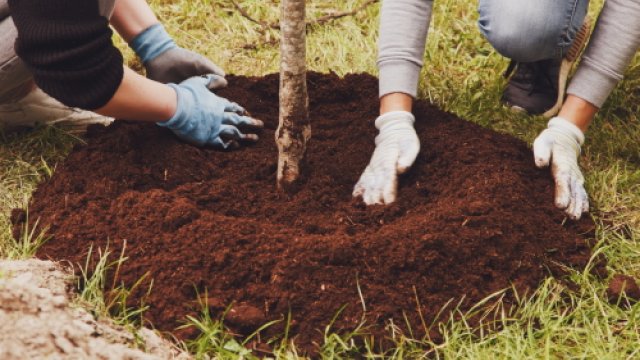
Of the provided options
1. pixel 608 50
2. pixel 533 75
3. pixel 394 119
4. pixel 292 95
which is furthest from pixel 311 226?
pixel 533 75

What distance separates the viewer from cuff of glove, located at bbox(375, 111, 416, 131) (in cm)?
247

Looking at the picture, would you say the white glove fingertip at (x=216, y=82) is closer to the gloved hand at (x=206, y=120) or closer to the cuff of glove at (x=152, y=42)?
the gloved hand at (x=206, y=120)

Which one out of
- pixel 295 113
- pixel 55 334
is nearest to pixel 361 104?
pixel 295 113

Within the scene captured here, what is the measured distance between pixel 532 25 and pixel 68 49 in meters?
1.79

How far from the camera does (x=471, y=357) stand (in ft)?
5.91

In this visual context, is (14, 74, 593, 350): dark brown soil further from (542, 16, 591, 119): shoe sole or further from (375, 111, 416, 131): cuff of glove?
(542, 16, 591, 119): shoe sole

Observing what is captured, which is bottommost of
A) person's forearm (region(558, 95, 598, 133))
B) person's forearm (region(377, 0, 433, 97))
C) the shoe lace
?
the shoe lace

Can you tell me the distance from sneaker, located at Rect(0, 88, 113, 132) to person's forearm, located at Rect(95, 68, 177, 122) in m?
0.45

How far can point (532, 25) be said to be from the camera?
2.56 meters

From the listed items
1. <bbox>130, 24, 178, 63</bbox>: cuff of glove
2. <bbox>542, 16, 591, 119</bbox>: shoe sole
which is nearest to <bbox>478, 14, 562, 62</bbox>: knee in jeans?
<bbox>542, 16, 591, 119</bbox>: shoe sole

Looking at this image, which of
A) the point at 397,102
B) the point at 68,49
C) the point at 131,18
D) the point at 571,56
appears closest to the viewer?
the point at 68,49

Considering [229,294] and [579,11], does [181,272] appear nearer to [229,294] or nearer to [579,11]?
[229,294]

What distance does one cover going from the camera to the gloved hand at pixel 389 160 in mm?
2262

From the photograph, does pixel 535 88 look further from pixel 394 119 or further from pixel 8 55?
pixel 8 55
